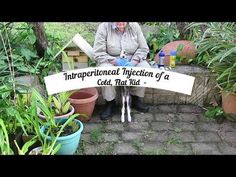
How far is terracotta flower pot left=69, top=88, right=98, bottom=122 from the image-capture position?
3.71 metres

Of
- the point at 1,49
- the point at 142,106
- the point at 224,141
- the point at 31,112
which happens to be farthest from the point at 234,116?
the point at 1,49

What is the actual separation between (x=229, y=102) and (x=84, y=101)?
4.62 ft

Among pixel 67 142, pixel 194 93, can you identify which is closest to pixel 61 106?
pixel 67 142

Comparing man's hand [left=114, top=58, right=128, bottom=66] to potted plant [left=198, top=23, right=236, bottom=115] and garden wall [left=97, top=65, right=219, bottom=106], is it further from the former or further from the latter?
potted plant [left=198, top=23, right=236, bottom=115]

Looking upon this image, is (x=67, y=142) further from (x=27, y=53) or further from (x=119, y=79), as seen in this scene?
(x=27, y=53)

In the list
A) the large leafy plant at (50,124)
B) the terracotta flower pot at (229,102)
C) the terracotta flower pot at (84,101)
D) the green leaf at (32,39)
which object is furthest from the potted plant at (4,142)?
the terracotta flower pot at (229,102)

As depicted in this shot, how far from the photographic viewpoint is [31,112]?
9.92 ft

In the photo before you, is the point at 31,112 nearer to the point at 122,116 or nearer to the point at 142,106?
the point at 122,116

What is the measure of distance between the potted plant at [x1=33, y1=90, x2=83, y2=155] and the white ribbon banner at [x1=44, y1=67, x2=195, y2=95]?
0.27m

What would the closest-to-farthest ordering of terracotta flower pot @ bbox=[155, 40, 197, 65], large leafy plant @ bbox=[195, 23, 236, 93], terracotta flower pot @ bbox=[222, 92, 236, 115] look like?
large leafy plant @ bbox=[195, 23, 236, 93]
terracotta flower pot @ bbox=[222, 92, 236, 115]
terracotta flower pot @ bbox=[155, 40, 197, 65]

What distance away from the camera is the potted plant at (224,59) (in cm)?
363

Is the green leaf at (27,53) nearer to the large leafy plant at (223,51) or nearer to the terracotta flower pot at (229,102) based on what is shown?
the large leafy plant at (223,51)

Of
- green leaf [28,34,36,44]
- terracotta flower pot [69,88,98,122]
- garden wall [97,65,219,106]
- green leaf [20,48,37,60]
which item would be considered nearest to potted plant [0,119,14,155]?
terracotta flower pot [69,88,98,122]

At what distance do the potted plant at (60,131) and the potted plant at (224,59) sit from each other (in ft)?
4.82
